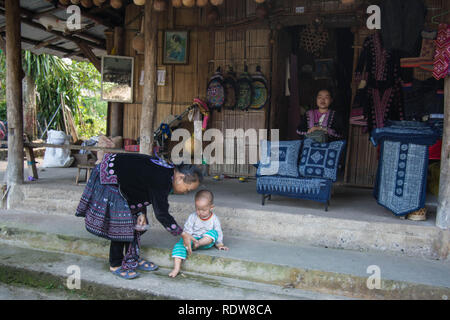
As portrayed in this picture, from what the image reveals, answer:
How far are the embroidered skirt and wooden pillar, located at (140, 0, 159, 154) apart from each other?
1.58 metres

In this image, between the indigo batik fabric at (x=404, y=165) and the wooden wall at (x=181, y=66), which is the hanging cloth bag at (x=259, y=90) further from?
the indigo batik fabric at (x=404, y=165)

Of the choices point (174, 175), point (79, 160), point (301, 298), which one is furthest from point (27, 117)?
point (301, 298)

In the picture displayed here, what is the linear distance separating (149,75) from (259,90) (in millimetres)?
2268

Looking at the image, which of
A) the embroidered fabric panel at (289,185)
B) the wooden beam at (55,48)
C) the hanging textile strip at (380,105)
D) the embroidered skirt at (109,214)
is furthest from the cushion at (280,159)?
the wooden beam at (55,48)

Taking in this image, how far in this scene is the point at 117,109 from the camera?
25.9 ft

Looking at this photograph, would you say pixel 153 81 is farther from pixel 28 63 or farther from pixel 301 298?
pixel 28 63

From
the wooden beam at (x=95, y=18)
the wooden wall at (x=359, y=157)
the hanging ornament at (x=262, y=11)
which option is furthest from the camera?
the wooden beam at (x=95, y=18)

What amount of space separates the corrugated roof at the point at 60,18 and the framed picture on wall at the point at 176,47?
1.19 m

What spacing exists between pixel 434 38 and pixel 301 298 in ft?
10.1

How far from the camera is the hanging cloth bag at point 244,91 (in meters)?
6.69

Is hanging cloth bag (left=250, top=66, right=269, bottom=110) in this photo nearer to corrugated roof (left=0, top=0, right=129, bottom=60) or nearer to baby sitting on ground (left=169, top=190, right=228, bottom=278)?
corrugated roof (left=0, top=0, right=129, bottom=60)

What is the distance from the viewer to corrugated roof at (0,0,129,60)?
728cm
